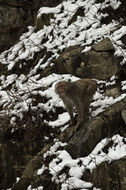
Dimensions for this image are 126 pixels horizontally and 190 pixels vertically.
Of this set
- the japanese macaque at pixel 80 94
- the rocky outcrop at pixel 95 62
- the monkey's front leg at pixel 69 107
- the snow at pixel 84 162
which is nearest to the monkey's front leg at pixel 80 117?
the japanese macaque at pixel 80 94

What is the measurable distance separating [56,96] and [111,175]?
3.45 m

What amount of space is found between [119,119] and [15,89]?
4112 mm

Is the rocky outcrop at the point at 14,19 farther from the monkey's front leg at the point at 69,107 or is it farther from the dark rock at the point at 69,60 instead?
the monkey's front leg at the point at 69,107

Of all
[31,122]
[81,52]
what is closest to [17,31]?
[81,52]

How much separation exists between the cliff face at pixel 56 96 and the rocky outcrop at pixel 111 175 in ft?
0.05

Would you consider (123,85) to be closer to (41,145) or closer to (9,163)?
(41,145)

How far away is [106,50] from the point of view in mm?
8570

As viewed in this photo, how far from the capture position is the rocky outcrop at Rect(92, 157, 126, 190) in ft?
17.7

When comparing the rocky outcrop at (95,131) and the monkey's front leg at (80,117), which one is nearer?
the rocky outcrop at (95,131)

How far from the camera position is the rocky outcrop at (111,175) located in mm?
5391

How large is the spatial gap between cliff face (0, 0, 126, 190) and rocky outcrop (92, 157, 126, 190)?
2cm

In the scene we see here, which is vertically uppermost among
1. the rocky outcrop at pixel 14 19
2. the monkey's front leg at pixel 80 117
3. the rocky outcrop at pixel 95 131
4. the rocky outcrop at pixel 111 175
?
the rocky outcrop at pixel 14 19

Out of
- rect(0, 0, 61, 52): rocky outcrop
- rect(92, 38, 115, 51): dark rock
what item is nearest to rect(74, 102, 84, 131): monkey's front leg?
rect(92, 38, 115, 51): dark rock

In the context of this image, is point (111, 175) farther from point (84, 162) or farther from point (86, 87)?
point (86, 87)
